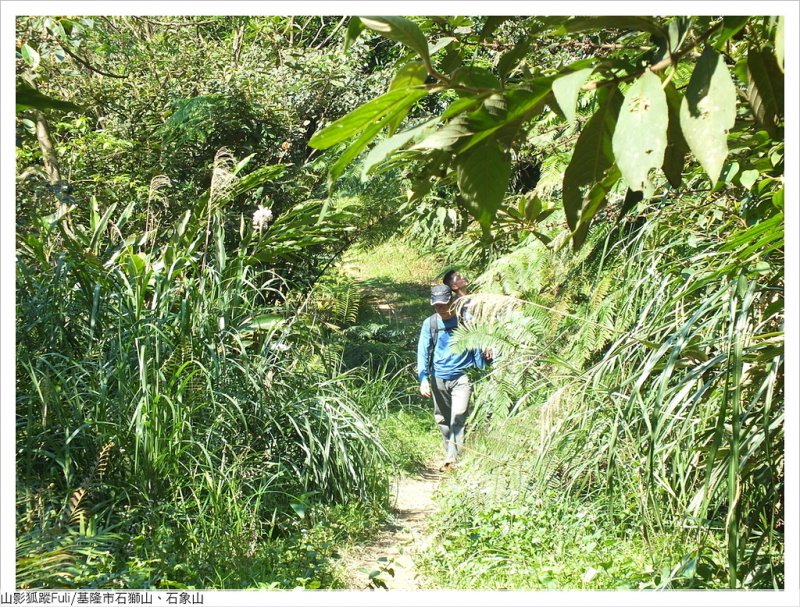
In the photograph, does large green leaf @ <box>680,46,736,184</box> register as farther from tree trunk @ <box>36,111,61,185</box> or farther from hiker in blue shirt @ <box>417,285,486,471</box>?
tree trunk @ <box>36,111,61,185</box>

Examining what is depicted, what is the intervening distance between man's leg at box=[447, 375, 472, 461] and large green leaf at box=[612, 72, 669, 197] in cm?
633

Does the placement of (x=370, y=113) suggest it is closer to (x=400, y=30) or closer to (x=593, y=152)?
(x=400, y=30)

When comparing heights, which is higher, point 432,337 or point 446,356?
point 432,337

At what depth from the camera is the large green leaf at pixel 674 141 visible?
135cm

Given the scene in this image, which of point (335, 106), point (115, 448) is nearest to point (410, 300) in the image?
point (335, 106)

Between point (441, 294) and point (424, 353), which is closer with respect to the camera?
point (441, 294)

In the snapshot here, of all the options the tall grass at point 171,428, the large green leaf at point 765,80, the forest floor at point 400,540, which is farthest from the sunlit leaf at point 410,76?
the forest floor at point 400,540

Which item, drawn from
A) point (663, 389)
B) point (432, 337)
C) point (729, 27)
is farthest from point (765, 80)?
point (432, 337)

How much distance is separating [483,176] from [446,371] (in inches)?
251

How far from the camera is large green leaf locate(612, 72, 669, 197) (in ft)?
3.79

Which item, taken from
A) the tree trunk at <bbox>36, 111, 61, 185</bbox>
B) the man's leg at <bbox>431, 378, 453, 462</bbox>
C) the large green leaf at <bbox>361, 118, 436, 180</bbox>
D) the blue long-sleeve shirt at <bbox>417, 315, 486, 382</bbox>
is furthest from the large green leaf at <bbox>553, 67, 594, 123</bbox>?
the tree trunk at <bbox>36, 111, 61, 185</bbox>

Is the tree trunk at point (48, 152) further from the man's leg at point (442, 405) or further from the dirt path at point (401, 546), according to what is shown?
the dirt path at point (401, 546)

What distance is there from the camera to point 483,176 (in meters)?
1.33

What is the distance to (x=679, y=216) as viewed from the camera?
471 cm
